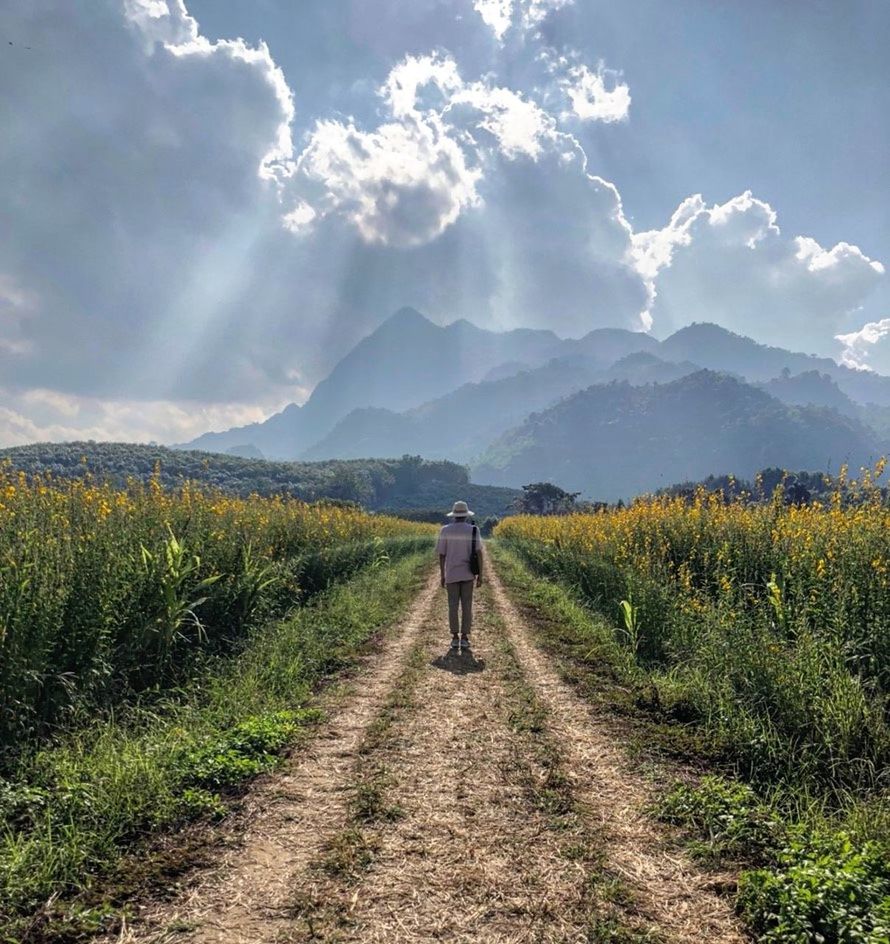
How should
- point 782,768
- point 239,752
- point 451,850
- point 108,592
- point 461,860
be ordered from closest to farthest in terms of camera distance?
point 461,860, point 451,850, point 782,768, point 239,752, point 108,592

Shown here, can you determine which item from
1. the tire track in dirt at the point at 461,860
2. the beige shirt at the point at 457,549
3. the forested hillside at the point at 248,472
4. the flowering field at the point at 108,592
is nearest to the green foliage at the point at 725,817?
the tire track in dirt at the point at 461,860

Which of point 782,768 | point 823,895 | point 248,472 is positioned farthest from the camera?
point 248,472

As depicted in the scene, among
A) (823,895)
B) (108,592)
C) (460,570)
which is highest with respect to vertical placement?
(108,592)

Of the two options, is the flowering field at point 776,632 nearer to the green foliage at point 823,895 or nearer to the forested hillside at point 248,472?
the green foliage at point 823,895

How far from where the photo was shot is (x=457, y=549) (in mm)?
10039

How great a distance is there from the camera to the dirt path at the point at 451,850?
9.83ft

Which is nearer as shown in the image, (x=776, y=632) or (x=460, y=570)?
(x=776, y=632)

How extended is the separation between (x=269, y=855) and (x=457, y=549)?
21.8 feet

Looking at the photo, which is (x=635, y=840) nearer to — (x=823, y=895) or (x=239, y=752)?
(x=823, y=895)

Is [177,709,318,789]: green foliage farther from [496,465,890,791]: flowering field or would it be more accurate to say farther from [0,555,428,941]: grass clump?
[496,465,890,791]: flowering field

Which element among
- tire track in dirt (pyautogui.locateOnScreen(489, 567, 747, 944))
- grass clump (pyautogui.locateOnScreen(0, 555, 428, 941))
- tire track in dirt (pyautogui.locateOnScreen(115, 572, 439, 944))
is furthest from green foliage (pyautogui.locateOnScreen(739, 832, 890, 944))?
grass clump (pyautogui.locateOnScreen(0, 555, 428, 941))

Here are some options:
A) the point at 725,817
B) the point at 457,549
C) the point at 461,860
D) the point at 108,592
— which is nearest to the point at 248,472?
the point at 457,549

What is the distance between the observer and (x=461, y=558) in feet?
32.6

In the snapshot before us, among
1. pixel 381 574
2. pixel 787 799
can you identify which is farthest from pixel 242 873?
pixel 381 574
